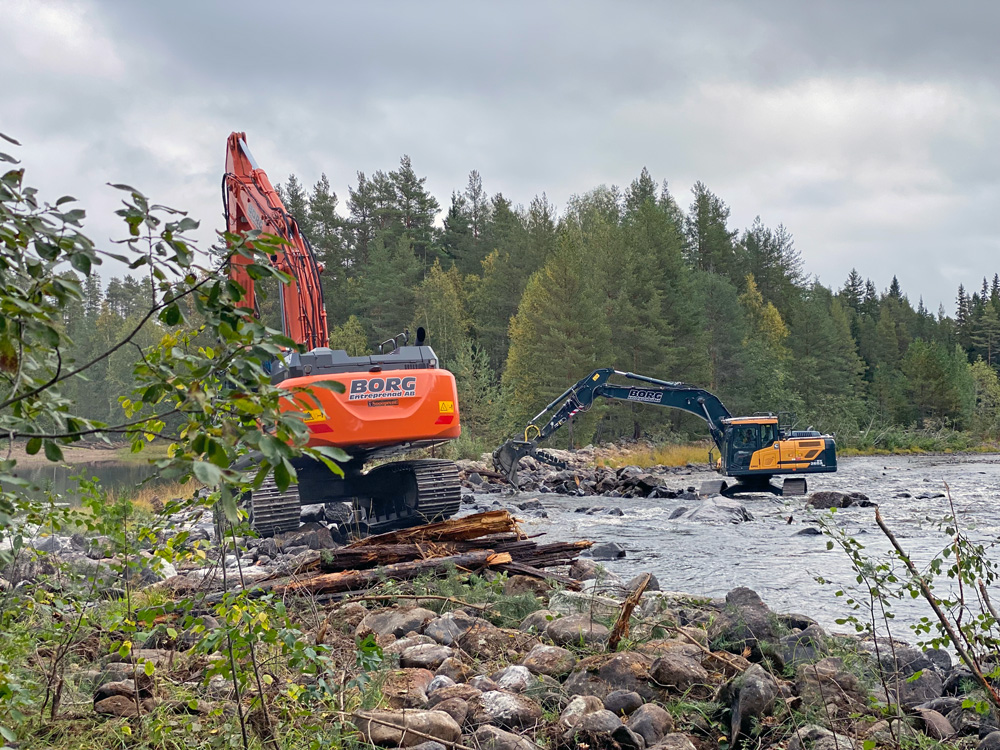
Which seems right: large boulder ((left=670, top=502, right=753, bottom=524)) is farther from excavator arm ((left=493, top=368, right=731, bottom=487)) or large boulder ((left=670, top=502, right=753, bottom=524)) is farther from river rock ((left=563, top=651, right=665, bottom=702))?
river rock ((left=563, top=651, right=665, bottom=702))

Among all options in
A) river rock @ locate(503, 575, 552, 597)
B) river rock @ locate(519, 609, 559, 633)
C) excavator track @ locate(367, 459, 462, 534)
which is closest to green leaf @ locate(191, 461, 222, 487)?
river rock @ locate(519, 609, 559, 633)

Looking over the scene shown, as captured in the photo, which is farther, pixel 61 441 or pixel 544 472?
pixel 544 472

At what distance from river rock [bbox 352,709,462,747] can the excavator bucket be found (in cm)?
1417

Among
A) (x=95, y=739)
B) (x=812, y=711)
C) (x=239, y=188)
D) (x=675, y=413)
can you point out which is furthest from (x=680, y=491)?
(x=675, y=413)

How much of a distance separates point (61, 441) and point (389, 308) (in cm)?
4760

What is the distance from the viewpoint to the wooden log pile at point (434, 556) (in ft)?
19.7

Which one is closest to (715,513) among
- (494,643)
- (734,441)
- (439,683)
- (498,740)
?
(734,441)

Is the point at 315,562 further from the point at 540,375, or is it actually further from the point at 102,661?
the point at 540,375

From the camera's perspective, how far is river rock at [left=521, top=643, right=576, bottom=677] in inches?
161

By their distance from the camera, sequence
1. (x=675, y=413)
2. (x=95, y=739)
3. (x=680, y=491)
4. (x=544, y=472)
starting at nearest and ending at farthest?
(x=95, y=739) → (x=680, y=491) → (x=544, y=472) → (x=675, y=413)

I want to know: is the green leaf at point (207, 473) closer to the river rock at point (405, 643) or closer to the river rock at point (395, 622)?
the river rock at point (405, 643)

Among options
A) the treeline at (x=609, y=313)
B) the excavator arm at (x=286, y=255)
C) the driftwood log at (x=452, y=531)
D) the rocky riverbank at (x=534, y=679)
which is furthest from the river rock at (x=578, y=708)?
the treeline at (x=609, y=313)

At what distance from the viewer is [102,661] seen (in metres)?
3.99

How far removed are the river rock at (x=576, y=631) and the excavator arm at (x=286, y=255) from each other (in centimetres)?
565
